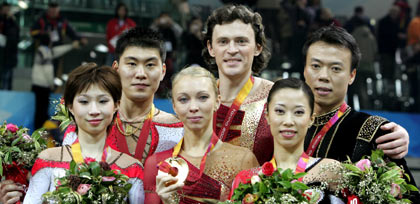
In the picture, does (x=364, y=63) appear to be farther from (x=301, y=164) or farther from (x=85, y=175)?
(x=85, y=175)

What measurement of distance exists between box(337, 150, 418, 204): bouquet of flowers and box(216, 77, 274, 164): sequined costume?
0.67 m

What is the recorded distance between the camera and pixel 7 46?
753cm

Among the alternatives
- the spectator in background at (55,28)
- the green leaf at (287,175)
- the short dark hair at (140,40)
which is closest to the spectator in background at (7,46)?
the spectator in background at (55,28)

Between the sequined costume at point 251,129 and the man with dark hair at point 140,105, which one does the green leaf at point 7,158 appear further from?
the sequined costume at point 251,129

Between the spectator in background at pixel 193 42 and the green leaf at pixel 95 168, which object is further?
the spectator in background at pixel 193 42

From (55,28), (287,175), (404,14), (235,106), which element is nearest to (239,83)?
(235,106)

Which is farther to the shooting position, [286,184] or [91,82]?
[91,82]

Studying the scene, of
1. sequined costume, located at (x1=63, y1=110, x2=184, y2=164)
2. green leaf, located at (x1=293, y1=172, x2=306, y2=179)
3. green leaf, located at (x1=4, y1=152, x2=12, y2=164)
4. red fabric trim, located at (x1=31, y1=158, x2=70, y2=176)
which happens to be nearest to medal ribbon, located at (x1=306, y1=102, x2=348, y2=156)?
green leaf, located at (x1=293, y1=172, x2=306, y2=179)

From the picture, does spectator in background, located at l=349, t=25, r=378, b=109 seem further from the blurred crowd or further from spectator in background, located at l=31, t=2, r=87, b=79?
spectator in background, located at l=31, t=2, r=87, b=79

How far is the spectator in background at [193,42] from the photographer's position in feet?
24.3

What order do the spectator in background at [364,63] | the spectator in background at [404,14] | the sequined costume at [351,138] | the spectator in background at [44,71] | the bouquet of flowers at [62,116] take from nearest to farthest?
1. the sequined costume at [351,138]
2. the bouquet of flowers at [62,116]
3. the spectator in background at [44,71]
4. the spectator in background at [364,63]
5. the spectator in background at [404,14]

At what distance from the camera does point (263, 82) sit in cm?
392

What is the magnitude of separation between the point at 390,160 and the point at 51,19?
5.19 m

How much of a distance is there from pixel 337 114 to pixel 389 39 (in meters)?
5.14
